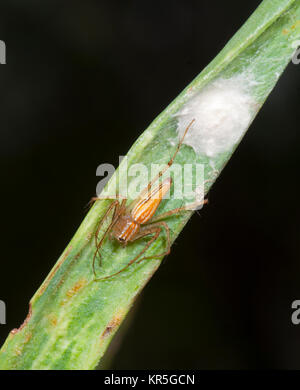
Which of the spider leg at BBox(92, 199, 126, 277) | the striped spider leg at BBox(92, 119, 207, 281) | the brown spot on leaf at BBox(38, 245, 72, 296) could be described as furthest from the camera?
the striped spider leg at BBox(92, 119, 207, 281)

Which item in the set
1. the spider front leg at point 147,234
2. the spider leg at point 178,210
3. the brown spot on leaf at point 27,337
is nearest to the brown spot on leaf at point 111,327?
the spider front leg at point 147,234

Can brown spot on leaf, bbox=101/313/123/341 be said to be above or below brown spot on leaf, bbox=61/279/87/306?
below

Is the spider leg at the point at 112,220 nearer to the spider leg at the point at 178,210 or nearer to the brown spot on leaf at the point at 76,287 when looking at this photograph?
the brown spot on leaf at the point at 76,287

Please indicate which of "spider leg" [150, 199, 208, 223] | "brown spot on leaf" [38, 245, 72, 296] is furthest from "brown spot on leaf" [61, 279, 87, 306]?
"spider leg" [150, 199, 208, 223]

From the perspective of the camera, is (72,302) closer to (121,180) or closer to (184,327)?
(121,180)

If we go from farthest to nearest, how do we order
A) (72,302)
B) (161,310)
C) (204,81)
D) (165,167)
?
(161,310), (165,167), (72,302), (204,81)

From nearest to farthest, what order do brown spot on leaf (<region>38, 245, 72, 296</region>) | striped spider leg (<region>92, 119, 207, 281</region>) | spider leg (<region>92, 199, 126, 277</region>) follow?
brown spot on leaf (<region>38, 245, 72, 296</region>), spider leg (<region>92, 199, 126, 277</region>), striped spider leg (<region>92, 119, 207, 281</region>)

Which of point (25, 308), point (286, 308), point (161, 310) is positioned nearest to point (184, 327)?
point (161, 310)

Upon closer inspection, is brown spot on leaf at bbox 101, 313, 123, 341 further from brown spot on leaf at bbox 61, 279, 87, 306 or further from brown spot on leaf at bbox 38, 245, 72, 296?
brown spot on leaf at bbox 38, 245, 72, 296


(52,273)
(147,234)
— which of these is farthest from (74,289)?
(147,234)
